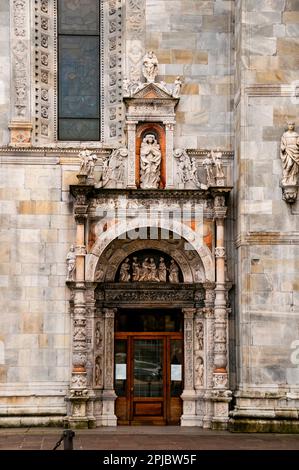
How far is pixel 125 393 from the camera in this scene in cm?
2705

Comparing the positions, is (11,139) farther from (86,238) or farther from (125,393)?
(125,393)

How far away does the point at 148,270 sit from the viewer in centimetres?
2731

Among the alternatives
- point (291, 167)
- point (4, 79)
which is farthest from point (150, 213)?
point (4, 79)

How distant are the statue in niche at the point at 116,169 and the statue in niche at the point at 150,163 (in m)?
0.45

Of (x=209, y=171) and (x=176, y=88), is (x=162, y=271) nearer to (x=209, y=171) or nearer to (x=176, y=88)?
(x=209, y=171)

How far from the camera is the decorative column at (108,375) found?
26641 millimetres

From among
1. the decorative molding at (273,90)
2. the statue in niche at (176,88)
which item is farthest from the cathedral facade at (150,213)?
the statue in niche at (176,88)

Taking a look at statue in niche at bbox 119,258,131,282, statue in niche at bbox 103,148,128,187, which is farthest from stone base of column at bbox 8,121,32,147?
statue in niche at bbox 119,258,131,282

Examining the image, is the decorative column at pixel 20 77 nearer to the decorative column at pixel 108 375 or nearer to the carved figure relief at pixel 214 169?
the carved figure relief at pixel 214 169

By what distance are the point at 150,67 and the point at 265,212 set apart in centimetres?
456

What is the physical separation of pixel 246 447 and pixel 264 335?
353 centimetres

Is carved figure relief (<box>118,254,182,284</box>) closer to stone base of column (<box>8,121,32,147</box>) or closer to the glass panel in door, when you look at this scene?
the glass panel in door

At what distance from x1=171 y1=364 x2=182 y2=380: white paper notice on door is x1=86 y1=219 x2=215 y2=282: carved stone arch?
2.30 m

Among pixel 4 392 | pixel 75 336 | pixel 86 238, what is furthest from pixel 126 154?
pixel 4 392
